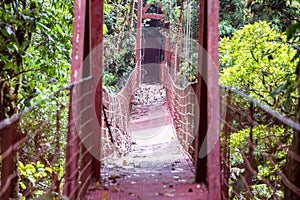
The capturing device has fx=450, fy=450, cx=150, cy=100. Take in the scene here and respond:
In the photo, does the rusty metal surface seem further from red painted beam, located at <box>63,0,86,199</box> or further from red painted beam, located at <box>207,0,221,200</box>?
red painted beam, located at <box>63,0,86,199</box>

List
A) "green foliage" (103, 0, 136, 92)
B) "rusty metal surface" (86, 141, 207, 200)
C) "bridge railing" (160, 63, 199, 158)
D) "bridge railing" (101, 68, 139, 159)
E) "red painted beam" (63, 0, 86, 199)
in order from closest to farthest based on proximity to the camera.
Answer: "red painted beam" (63, 0, 86, 199) < "rusty metal surface" (86, 141, 207, 200) < "bridge railing" (160, 63, 199, 158) < "bridge railing" (101, 68, 139, 159) < "green foliage" (103, 0, 136, 92)

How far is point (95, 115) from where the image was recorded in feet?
9.23

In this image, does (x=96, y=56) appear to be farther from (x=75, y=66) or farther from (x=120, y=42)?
(x=120, y=42)

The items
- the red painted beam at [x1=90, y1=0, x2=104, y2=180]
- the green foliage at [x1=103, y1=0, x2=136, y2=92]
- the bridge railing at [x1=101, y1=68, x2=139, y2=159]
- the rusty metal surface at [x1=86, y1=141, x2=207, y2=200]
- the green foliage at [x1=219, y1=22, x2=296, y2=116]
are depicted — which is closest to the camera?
the rusty metal surface at [x1=86, y1=141, x2=207, y2=200]

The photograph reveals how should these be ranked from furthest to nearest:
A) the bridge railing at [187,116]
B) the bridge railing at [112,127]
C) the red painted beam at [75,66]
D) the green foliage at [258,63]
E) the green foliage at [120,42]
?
1. the green foliage at [120,42]
2. the bridge railing at [112,127]
3. the green foliage at [258,63]
4. the bridge railing at [187,116]
5. the red painted beam at [75,66]

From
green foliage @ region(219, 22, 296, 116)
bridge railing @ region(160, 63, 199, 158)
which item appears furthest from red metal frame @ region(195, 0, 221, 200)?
green foliage @ region(219, 22, 296, 116)

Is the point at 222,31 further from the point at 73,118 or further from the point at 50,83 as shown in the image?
the point at 73,118

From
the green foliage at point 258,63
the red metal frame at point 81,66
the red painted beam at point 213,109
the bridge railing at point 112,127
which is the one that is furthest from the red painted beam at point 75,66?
the green foliage at point 258,63

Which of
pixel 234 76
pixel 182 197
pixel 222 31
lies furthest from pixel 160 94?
pixel 182 197

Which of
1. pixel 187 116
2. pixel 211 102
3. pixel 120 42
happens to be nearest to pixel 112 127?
pixel 187 116

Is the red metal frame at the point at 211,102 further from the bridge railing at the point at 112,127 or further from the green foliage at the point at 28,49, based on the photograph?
the bridge railing at the point at 112,127

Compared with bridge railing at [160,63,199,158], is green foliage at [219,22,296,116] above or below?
above

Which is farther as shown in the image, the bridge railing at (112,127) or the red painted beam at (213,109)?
the bridge railing at (112,127)

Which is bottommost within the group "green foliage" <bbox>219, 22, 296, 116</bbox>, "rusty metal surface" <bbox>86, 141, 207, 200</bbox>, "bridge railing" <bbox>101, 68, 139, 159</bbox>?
"bridge railing" <bbox>101, 68, 139, 159</bbox>
